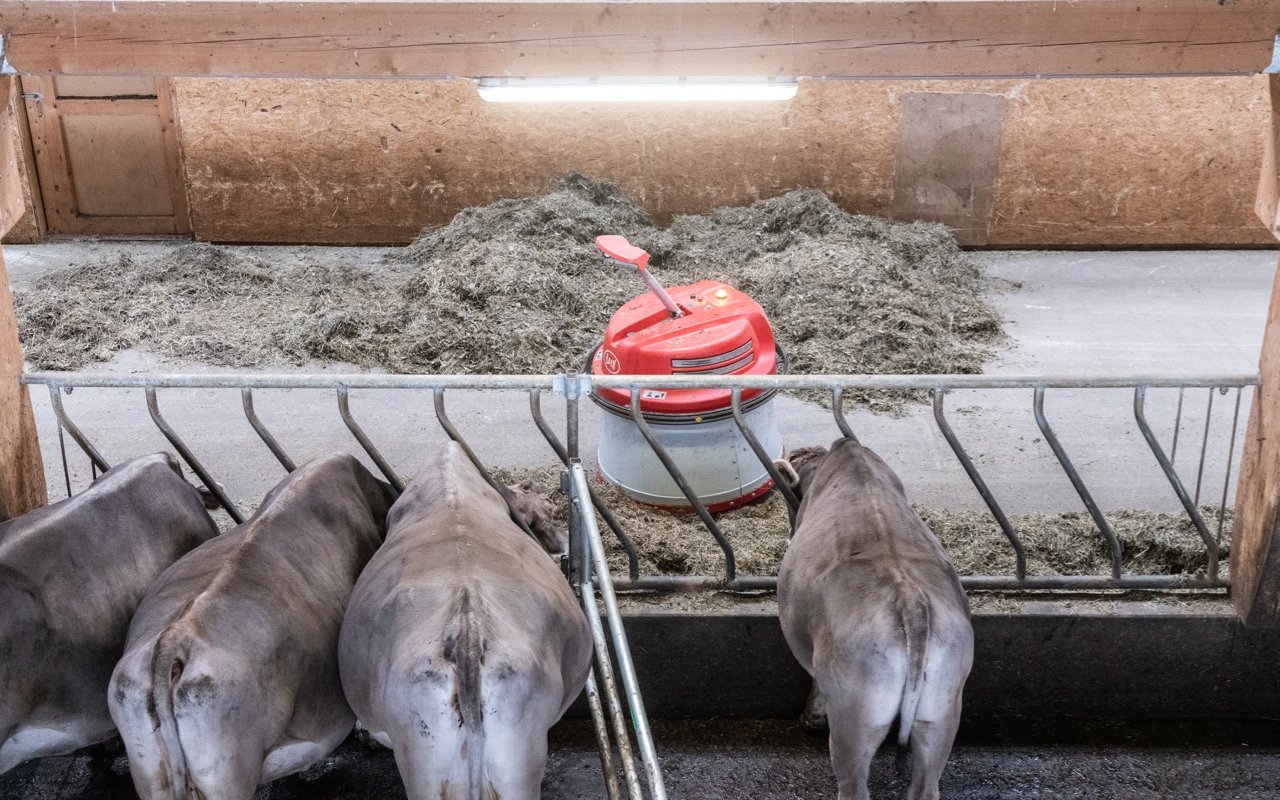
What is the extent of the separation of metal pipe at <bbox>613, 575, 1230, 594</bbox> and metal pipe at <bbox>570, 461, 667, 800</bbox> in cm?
56

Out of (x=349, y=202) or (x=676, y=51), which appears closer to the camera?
(x=676, y=51)

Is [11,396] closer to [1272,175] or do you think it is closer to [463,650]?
[463,650]

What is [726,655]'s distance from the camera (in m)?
4.62

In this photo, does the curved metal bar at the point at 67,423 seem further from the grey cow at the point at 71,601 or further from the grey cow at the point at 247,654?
the grey cow at the point at 247,654

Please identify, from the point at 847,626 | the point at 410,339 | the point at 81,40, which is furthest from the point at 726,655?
the point at 410,339

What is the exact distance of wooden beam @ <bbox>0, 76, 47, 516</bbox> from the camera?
434cm

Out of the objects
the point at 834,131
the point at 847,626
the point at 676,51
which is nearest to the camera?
the point at 847,626

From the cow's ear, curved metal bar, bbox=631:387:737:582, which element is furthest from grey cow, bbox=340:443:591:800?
the cow's ear

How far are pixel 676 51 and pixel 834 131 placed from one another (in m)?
7.83

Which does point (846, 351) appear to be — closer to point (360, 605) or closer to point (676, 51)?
point (676, 51)

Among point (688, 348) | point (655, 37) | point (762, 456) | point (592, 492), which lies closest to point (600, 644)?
point (592, 492)

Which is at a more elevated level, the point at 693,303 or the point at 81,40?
the point at 81,40

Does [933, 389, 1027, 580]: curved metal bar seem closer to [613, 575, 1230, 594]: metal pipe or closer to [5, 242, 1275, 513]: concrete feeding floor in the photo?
[613, 575, 1230, 594]: metal pipe

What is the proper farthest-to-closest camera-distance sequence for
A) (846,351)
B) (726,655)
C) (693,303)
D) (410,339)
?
(410,339), (846,351), (693,303), (726,655)
